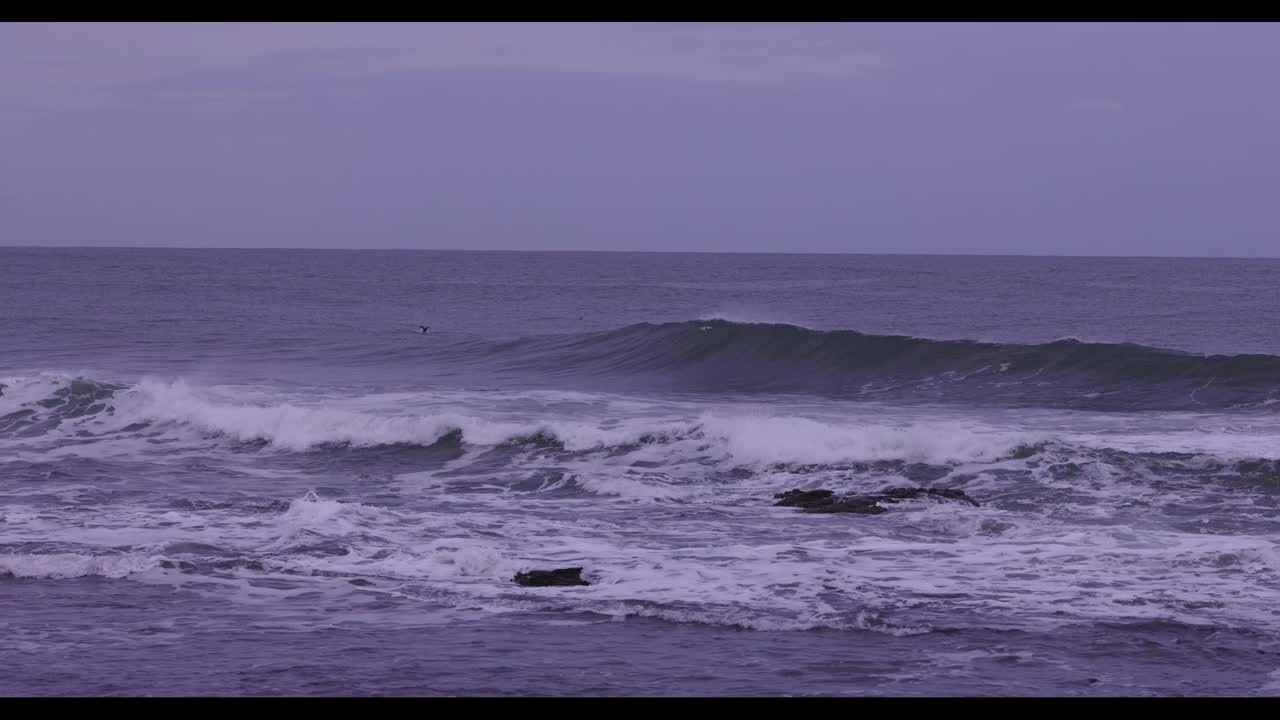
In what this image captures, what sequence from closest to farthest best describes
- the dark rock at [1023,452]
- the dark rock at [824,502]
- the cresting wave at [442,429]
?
the dark rock at [824,502] → the dark rock at [1023,452] → the cresting wave at [442,429]

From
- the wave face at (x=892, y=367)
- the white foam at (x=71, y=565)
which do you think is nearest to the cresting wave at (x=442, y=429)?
the wave face at (x=892, y=367)

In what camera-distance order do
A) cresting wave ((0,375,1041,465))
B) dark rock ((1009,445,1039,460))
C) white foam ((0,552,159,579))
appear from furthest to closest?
cresting wave ((0,375,1041,465)) < dark rock ((1009,445,1039,460)) < white foam ((0,552,159,579))

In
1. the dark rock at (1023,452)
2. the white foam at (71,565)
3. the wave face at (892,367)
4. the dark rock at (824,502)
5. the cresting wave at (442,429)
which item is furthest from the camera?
the wave face at (892,367)

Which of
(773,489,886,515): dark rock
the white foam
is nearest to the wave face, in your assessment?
(773,489,886,515): dark rock

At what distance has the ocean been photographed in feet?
26.0

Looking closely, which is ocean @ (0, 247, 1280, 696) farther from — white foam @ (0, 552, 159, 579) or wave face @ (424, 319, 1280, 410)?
wave face @ (424, 319, 1280, 410)

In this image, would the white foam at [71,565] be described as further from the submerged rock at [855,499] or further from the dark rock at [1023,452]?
the dark rock at [1023,452]

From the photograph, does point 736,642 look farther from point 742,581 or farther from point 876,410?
point 876,410

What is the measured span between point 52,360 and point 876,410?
874 inches

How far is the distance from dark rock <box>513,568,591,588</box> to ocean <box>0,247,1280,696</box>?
19cm

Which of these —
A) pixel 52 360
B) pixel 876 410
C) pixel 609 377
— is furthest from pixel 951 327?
pixel 52 360

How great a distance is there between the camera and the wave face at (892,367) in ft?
84.3

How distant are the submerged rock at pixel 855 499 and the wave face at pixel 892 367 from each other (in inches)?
435

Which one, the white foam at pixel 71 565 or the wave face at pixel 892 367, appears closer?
the white foam at pixel 71 565
